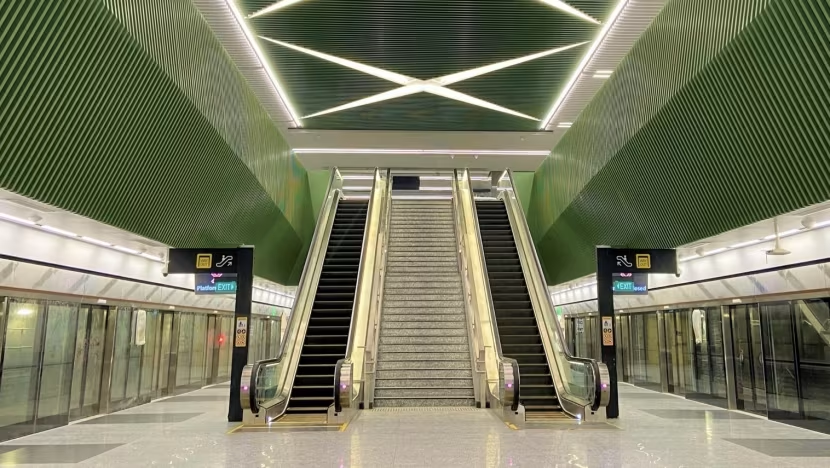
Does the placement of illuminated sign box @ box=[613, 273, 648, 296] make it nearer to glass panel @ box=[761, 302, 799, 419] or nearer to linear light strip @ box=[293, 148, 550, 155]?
glass panel @ box=[761, 302, 799, 419]

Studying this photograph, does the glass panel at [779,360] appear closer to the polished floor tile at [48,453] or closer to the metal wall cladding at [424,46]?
the metal wall cladding at [424,46]

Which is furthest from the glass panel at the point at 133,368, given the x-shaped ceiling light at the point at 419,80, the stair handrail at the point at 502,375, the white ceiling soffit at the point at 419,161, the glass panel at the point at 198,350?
the white ceiling soffit at the point at 419,161

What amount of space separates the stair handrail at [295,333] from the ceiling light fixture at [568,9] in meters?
6.26

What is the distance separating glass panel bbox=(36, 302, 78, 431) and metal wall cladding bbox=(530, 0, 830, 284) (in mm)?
8853

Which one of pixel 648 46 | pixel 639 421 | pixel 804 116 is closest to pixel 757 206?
pixel 804 116

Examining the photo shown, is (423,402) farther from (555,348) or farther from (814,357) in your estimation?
(814,357)

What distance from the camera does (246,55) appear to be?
36.0ft

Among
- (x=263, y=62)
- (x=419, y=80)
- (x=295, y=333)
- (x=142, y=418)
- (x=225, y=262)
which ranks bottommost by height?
(x=142, y=418)

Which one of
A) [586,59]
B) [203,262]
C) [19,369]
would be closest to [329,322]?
[203,262]

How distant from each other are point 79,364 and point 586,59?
1007 centimetres

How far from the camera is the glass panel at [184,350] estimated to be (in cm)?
1246

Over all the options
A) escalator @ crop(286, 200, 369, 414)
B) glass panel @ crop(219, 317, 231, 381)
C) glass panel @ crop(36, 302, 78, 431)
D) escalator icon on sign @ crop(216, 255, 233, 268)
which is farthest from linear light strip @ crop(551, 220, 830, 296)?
glass panel @ crop(219, 317, 231, 381)

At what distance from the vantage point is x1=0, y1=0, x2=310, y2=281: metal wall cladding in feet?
16.4

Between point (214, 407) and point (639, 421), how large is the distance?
6.85 m
